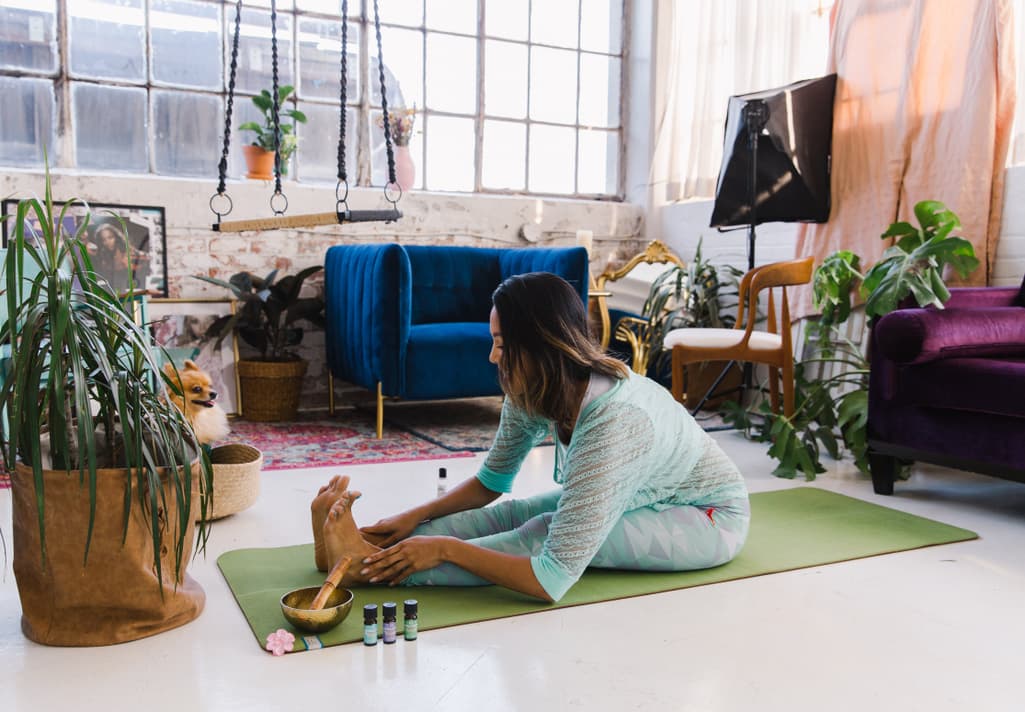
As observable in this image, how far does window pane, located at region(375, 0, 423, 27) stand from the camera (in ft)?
16.9

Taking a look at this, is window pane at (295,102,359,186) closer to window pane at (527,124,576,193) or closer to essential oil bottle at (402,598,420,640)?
window pane at (527,124,576,193)

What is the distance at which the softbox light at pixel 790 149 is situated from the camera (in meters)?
4.18

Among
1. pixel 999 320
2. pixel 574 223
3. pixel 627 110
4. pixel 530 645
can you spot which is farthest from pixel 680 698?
pixel 627 110

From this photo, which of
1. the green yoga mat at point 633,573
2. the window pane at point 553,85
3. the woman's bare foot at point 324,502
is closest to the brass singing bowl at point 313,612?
the green yoga mat at point 633,573

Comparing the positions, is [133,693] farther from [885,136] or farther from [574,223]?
[574,223]

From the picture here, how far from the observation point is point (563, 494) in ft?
6.07

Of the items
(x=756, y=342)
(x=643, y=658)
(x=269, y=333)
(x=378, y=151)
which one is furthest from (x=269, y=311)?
(x=643, y=658)

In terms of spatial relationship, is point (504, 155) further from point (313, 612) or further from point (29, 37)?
point (313, 612)

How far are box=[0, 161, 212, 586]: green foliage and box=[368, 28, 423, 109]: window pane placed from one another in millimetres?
3629

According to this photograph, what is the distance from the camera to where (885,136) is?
3.96m

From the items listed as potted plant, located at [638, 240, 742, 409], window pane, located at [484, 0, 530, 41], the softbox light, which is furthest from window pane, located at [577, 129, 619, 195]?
the softbox light

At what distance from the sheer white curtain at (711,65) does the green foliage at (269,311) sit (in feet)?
7.33

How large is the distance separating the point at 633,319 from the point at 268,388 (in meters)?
1.94

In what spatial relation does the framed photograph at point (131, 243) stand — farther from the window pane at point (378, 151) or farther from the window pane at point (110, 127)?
the window pane at point (378, 151)
